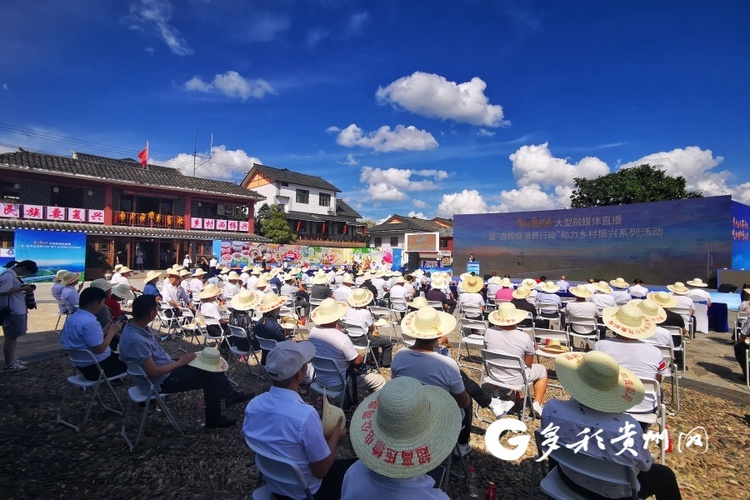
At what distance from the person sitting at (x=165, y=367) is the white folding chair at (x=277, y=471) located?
1838 mm

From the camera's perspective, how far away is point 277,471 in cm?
195

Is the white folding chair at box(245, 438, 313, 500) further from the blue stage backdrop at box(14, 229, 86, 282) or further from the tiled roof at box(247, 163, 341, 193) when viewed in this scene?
the tiled roof at box(247, 163, 341, 193)

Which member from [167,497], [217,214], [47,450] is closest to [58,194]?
[217,214]

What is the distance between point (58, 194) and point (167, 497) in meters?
23.3

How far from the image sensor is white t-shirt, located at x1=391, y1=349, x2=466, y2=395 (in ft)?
9.29

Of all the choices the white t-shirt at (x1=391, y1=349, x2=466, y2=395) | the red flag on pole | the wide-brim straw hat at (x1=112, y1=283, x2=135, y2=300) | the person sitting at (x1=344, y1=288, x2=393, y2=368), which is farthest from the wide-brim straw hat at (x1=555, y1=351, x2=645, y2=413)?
the red flag on pole

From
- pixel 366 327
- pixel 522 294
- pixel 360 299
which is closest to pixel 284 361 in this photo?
pixel 366 327

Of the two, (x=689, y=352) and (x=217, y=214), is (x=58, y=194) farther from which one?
(x=689, y=352)

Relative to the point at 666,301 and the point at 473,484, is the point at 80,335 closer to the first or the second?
the point at 473,484

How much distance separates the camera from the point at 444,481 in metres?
2.61

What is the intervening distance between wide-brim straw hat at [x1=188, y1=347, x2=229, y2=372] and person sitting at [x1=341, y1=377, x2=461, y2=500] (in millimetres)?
2402

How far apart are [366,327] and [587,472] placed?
3575 mm

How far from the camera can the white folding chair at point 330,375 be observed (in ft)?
12.0

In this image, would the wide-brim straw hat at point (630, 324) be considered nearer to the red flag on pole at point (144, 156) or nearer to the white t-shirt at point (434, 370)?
the white t-shirt at point (434, 370)
